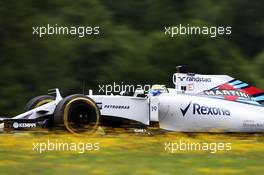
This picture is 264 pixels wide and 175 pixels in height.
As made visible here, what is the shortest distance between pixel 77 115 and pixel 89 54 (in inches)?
737

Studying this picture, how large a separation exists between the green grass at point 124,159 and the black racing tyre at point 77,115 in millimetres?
574

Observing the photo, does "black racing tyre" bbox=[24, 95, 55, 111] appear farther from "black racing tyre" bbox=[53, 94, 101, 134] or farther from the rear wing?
the rear wing

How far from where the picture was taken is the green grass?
7.66 metres

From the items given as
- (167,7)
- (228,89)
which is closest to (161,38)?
(167,7)

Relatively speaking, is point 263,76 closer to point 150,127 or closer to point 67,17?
point 67,17

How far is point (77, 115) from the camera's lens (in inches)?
465

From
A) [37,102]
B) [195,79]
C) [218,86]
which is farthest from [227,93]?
[37,102]

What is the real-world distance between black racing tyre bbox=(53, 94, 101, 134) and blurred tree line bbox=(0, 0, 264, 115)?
13.0 metres

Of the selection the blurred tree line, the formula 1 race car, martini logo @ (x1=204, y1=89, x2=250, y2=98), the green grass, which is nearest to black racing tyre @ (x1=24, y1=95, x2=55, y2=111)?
the formula 1 race car

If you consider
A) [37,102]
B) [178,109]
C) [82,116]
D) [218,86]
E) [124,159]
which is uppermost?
[218,86]

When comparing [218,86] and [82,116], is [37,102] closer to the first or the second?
[82,116]

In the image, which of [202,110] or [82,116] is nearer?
[82,116]

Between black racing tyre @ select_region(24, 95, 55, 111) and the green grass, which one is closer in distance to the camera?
the green grass

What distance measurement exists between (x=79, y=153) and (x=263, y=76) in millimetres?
23234
